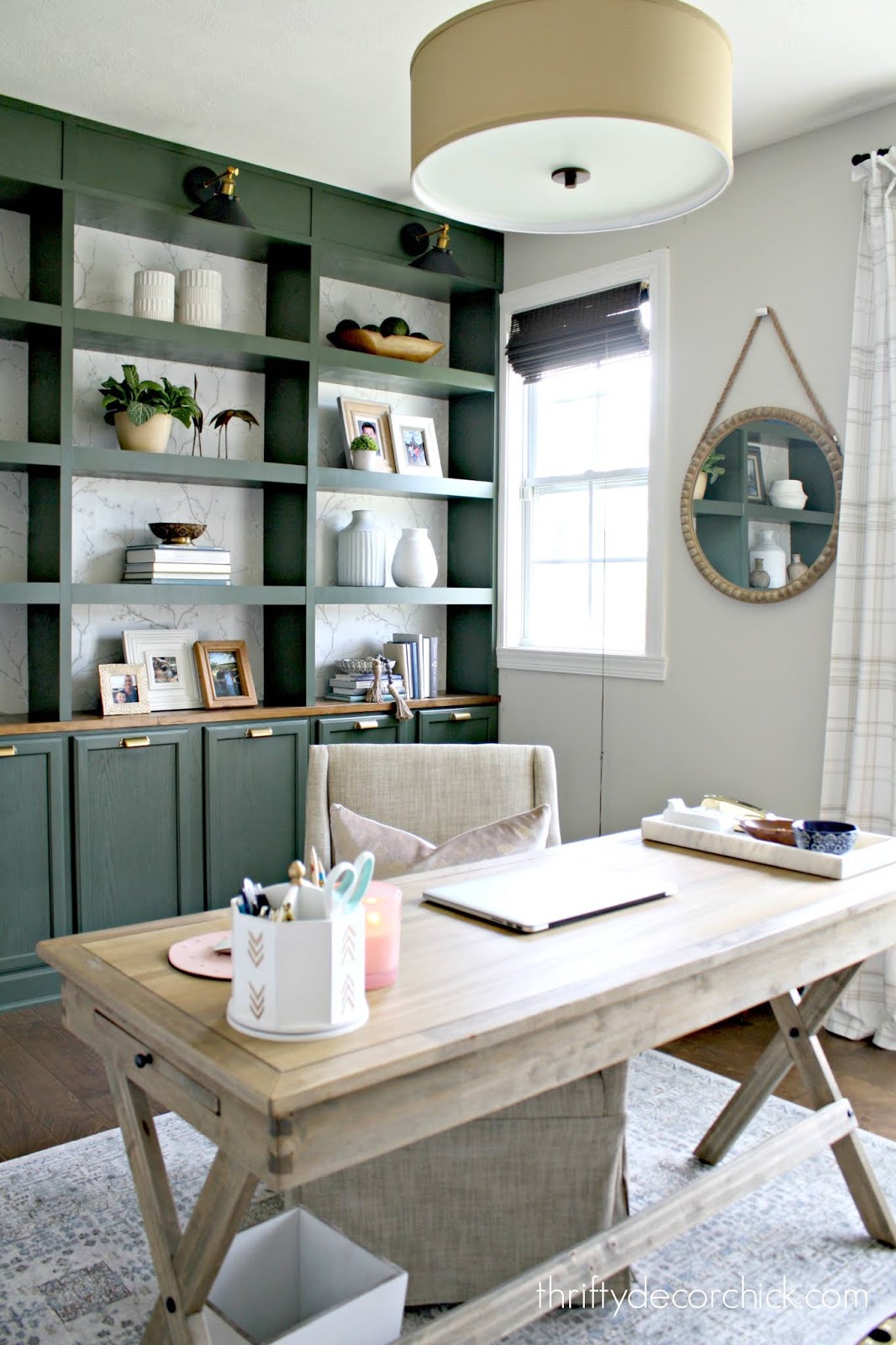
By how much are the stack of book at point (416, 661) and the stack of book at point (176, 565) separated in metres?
0.81

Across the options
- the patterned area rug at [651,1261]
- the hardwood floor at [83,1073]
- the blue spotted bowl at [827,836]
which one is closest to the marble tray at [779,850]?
the blue spotted bowl at [827,836]

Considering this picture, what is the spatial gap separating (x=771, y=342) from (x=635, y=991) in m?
2.75

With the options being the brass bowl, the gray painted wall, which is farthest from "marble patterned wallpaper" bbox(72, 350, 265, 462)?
the gray painted wall

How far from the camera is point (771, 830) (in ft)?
7.59

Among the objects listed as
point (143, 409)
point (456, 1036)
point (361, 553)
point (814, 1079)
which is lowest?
point (814, 1079)

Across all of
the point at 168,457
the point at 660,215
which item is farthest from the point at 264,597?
the point at 660,215

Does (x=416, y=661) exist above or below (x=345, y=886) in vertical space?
above

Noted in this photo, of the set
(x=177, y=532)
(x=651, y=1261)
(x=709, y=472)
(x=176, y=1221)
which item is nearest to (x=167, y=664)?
(x=177, y=532)

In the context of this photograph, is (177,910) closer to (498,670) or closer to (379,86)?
(498,670)

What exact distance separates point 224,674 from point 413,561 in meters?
0.91

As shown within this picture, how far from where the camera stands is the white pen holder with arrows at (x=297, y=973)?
133 centimetres

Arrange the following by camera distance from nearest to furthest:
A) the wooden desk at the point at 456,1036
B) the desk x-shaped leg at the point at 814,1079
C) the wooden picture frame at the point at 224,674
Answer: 1. the wooden desk at the point at 456,1036
2. the desk x-shaped leg at the point at 814,1079
3. the wooden picture frame at the point at 224,674

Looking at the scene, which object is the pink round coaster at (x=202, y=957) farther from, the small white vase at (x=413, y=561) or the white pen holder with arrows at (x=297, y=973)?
the small white vase at (x=413, y=561)

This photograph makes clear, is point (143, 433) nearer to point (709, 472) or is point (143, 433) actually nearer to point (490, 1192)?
point (709, 472)
